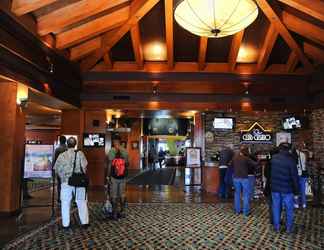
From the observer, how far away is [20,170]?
21.2 ft

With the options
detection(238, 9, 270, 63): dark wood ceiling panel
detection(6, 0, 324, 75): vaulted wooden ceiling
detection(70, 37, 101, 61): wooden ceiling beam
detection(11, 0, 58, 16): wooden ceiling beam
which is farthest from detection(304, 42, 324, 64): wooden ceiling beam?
detection(11, 0, 58, 16): wooden ceiling beam

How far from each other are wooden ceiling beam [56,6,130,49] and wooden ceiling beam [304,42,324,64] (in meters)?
5.17

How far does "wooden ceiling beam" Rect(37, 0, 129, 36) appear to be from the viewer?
6281mm

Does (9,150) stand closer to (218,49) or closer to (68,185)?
(68,185)

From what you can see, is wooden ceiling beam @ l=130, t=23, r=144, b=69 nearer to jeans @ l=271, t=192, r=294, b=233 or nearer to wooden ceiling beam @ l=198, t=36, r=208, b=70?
wooden ceiling beam @ l=198, t=36, r=208, b=70

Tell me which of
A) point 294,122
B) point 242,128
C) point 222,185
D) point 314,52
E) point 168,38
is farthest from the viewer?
point 242,128

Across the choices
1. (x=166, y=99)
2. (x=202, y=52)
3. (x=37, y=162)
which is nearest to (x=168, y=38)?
(x=202, y=52)

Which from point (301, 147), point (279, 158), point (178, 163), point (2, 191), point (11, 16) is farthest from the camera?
point (178, 163)

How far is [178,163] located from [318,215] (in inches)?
739

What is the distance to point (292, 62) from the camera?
9289 millimetres

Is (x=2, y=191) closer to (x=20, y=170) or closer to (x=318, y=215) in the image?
(x=20, y=170)

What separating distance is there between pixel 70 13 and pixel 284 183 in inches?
213

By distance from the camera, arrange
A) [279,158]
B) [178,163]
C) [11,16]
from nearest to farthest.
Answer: [279,158] → [11,16] → [178,163]

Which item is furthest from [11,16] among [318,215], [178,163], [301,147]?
[178,163]
